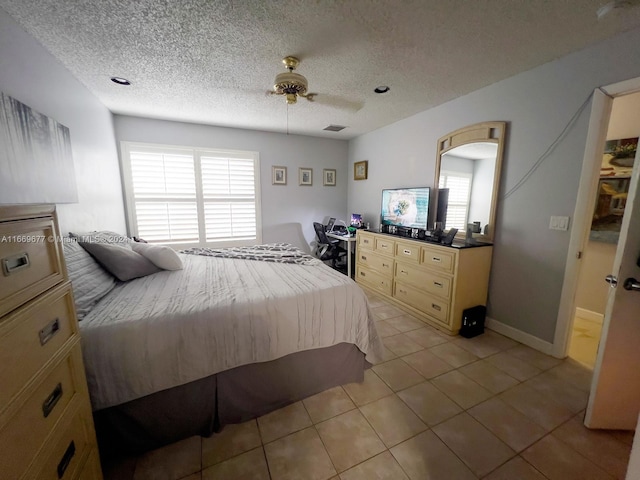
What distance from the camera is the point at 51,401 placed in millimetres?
775

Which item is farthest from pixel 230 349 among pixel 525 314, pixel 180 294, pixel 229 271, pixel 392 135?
pixel 392 135

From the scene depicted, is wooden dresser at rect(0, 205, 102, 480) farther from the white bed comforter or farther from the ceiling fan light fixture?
the ceiling fan light fixture

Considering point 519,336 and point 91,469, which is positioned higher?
point 91,469

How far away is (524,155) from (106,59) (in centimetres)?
357

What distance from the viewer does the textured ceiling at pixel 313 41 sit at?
145cm

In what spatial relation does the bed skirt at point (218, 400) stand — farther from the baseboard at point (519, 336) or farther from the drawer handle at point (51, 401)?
the baseboard at point (519, 336)

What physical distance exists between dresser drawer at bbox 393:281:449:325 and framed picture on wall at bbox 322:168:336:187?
233cm

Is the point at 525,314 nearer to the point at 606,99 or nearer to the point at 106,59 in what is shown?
the point at 606,99

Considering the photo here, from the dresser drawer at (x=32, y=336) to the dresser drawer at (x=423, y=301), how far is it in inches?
105

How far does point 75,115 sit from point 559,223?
423 centimetres

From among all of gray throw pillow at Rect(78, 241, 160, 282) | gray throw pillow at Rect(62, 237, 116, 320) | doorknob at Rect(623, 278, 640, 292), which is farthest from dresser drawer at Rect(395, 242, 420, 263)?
gray throw pillow at Rect(62, 237, 116, 320)

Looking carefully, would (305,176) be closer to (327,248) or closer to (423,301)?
(327,248)

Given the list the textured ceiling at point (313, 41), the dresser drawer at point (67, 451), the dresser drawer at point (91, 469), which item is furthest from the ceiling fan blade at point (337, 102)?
the dresser drawer at point (91, 469)

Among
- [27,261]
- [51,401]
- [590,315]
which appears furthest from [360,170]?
[51,401]
